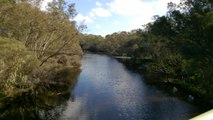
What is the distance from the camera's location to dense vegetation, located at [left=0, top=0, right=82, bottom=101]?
3441cm

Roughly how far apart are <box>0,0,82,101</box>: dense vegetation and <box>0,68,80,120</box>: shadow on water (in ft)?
3.60

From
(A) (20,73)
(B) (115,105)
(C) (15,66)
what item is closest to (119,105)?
(B) (115,105)

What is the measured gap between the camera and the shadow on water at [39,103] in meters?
36.2

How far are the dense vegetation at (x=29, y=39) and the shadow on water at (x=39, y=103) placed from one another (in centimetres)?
110

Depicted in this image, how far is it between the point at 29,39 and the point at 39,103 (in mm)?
11069

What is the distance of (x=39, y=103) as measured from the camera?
42969 millimetres

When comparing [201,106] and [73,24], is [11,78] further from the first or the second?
[201,106]

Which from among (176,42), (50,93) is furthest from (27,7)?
(176,42)

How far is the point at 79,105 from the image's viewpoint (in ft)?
140

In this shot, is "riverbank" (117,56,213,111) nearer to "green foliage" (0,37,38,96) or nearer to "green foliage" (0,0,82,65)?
"green foliage" (0,0,82,65)

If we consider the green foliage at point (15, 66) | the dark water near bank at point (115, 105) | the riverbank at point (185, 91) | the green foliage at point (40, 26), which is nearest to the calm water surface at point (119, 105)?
the dark water near bank at point (115, 105)

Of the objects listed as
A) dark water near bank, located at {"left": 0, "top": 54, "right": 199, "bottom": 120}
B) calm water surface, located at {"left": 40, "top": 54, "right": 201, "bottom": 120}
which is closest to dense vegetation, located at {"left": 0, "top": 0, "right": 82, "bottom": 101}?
dark water near bank, located at {"left": 0, "top": 54, "right": 199, "bottom": 120}

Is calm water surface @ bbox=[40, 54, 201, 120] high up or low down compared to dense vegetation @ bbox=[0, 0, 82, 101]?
down

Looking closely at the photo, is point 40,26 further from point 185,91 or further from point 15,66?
point 185,91
